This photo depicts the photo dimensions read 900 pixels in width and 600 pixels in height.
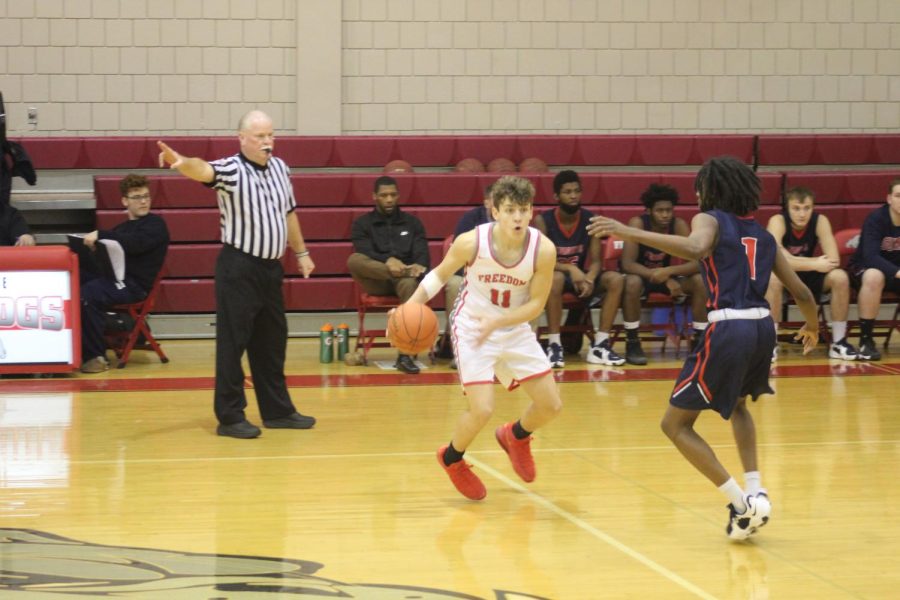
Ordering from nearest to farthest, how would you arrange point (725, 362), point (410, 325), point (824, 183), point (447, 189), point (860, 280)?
point (725, 362) < point (410, 325) < point (860, 280) < point (447, 189) < point (824, 183)

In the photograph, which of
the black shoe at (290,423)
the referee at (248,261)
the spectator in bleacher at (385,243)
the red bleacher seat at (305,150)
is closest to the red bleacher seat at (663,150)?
the red bleacher seat at (305,150)

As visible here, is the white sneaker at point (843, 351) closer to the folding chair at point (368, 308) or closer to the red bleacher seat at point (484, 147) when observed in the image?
the folding chair at point (368, 308)

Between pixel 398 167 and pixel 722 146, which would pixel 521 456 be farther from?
pixel 722 146

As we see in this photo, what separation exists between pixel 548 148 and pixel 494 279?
6905 millimetres

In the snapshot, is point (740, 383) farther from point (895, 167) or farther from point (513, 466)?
point (895, 167)

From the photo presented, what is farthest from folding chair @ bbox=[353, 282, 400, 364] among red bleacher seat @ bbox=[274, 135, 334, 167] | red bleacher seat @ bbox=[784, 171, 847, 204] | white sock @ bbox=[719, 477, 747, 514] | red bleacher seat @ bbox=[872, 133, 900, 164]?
red bleacher seat @ bbox=[872, 133, 900, 164]

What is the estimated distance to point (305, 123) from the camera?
12.8 m

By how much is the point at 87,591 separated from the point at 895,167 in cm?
1078

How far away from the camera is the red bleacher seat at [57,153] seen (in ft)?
38.6

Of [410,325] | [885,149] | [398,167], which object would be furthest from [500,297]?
[885,149]

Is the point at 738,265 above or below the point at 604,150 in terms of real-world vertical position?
below

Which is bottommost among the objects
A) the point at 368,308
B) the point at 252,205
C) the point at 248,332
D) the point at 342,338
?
the point at 342,338

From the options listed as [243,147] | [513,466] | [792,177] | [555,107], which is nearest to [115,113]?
[555,107]

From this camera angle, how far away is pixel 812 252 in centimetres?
1048
